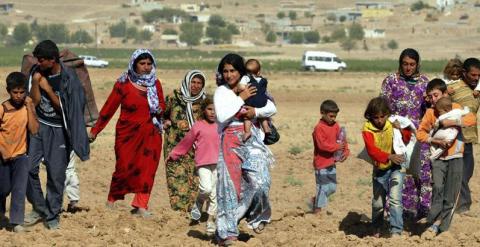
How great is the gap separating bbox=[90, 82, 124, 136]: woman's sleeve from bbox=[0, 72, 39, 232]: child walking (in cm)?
98

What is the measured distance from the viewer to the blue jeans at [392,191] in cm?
934

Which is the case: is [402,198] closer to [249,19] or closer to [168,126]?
Answer: [168,126]

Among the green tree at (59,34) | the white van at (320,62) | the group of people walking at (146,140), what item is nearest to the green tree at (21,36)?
the green tree at (59,34)

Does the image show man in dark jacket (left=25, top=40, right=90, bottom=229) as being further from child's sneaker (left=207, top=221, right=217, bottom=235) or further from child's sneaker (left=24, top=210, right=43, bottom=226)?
child's sneaker (left=207, top=221, right=217, bottom=235)

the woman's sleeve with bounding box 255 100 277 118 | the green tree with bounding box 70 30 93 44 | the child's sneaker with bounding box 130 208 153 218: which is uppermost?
the woman's sleeve with bounding box 255 100 277 118

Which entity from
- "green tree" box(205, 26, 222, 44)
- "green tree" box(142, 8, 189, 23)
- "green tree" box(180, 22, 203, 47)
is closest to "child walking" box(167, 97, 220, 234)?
"green tree" box(180, 22, 203, 47)

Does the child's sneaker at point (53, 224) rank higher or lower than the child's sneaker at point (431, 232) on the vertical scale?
lower

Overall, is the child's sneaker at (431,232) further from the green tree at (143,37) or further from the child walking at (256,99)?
the green tree at (143,37)

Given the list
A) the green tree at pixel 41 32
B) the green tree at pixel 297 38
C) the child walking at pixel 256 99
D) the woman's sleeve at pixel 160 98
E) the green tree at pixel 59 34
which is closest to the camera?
the child walking at pixel 256 99

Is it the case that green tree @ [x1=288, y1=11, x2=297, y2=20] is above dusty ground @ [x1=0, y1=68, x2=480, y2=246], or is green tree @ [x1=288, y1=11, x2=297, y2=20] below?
below

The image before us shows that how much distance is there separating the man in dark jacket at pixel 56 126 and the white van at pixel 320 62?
52.7m

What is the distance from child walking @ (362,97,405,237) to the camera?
30.3 feet

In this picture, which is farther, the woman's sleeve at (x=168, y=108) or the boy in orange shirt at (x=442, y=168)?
the woman's sleeve at (x=168, y=108)

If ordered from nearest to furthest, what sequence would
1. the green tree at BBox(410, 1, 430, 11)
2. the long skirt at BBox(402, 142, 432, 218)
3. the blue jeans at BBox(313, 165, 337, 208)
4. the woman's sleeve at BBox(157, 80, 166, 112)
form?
the long skirt at BBox(402, 142, 432, 218), the woman's sleeve at BBox(157, 80, 166, 112), the blue jeans at BBox(313, 165, 337, 208), the green tree at BBox(410, 1, 430, 11)
